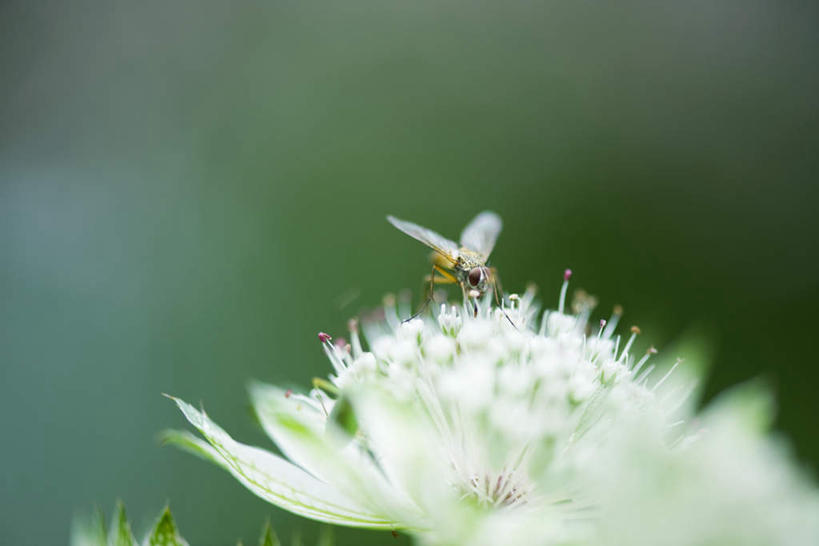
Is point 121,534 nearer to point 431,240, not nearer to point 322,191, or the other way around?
point 431,240

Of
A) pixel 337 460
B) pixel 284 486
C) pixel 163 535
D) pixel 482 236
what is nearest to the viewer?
pixel 337 460

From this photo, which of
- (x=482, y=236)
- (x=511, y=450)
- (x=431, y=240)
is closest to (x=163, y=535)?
(x=511, y=450)

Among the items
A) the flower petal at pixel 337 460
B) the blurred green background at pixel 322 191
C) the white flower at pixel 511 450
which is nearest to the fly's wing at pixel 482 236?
the white flower at pixel 511 450

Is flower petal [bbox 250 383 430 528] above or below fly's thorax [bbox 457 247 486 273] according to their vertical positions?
below

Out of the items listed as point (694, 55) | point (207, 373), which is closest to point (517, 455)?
point (207, 373)

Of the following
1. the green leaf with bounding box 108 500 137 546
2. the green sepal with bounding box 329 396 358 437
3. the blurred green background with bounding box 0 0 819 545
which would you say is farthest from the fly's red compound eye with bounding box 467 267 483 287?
the blurred green background with bounding box 0 0 819 545

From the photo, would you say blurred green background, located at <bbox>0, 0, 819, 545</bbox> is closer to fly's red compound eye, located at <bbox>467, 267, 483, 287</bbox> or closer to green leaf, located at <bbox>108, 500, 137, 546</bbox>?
fly's red compound eye, located at <bbox>467, 267, 483, 287</bbox>
